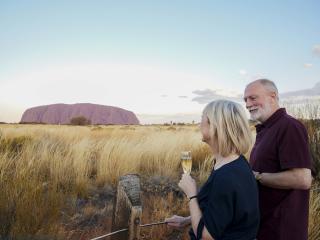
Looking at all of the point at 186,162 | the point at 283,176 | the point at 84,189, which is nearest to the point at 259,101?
the point at 283,176

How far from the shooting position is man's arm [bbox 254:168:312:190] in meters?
2.59

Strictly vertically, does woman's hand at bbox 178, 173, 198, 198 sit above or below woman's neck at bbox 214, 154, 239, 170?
below

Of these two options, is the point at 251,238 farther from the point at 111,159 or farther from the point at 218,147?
the point at 111,159

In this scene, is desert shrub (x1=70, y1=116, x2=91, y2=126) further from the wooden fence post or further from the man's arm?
the man's arm

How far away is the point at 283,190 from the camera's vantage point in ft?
8.87

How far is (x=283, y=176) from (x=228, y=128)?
74 centimetres

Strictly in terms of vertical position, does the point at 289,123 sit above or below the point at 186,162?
above

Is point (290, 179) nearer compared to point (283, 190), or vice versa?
point (290, 179)

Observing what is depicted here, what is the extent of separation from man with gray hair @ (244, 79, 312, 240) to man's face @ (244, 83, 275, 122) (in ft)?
0.19

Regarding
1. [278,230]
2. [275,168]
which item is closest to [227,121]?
[275,168]

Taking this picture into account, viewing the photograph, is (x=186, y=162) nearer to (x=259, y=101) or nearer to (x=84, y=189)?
(x=259, y=101)

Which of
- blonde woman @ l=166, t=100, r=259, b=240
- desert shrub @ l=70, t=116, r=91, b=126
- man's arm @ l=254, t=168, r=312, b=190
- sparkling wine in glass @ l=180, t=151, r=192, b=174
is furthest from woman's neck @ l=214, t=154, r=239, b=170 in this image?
desert shrub @ l=70, t=116, r=91, b=126

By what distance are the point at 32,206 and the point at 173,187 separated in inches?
122

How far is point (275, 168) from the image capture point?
2.71m
